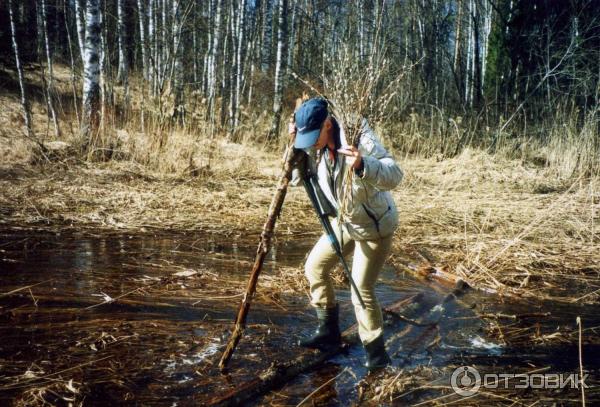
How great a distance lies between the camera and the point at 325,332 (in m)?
3.79

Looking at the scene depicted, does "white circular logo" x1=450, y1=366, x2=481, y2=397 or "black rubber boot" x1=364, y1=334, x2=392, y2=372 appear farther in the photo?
"black rubber boot" x1=364, y1=334, x2=392, y2=372

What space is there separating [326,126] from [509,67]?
14163 mm

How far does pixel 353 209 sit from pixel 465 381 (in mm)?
1439

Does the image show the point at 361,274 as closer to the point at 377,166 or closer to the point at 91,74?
the point at 377,166

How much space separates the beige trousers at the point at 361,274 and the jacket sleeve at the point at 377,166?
0.52 meters

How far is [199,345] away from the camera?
3699 millimetres

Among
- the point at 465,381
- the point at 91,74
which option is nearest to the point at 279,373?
the point at 465,381

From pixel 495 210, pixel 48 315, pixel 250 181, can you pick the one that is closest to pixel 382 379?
pixel 48 315

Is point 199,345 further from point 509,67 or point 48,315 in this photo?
point 509,67

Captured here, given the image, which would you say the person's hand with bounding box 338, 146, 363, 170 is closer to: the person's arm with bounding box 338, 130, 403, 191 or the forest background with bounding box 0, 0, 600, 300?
the person's arm with bounding box 338, 130, 403, 191

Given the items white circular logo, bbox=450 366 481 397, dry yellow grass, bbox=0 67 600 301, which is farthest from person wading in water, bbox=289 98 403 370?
dry yellow grass, bbox=0 67 600 301

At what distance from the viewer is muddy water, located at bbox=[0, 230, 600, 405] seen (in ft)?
10.3

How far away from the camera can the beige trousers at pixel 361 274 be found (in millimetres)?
3324

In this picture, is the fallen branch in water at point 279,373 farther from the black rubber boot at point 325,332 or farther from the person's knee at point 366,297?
the person's knee at point 366,297
